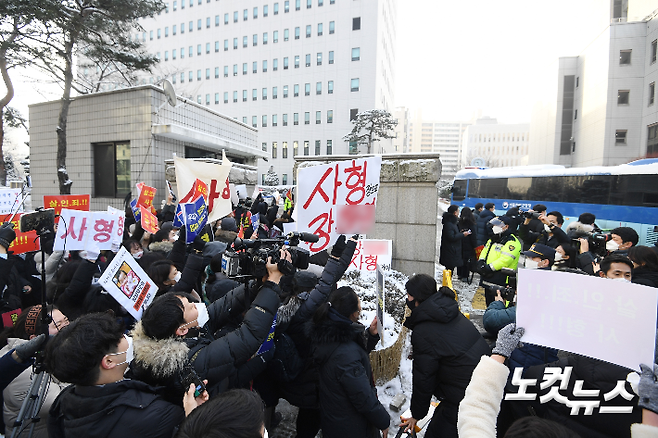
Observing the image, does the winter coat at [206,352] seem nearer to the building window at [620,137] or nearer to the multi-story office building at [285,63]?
the building window at [620,137]

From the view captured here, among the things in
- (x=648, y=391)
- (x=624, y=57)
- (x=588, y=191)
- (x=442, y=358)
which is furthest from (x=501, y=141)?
(x=648, y=391)

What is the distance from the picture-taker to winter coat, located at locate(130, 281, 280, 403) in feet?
5.74

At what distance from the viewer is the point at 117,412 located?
4.91 feet

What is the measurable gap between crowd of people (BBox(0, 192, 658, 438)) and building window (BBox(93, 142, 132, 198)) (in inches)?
388

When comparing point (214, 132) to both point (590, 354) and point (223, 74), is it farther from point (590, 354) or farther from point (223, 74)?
point (223, 74)

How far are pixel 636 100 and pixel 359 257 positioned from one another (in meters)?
36.5

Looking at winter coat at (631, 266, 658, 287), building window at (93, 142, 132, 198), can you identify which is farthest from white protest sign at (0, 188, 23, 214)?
winter coat at (631, 266, 658, 287)

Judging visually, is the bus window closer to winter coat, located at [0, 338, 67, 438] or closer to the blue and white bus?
the blue and white bus

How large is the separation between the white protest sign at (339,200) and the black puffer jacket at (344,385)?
1.21 meters

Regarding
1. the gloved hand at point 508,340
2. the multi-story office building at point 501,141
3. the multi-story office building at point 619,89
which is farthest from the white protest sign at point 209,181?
the multi-story office building at point 501,141

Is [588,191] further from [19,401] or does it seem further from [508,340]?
[19,401]

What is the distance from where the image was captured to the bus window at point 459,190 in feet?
71.5

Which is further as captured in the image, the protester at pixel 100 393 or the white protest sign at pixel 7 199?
the white protest sign at pixel 7 199

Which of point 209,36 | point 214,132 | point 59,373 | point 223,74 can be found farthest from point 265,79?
point 59,373
